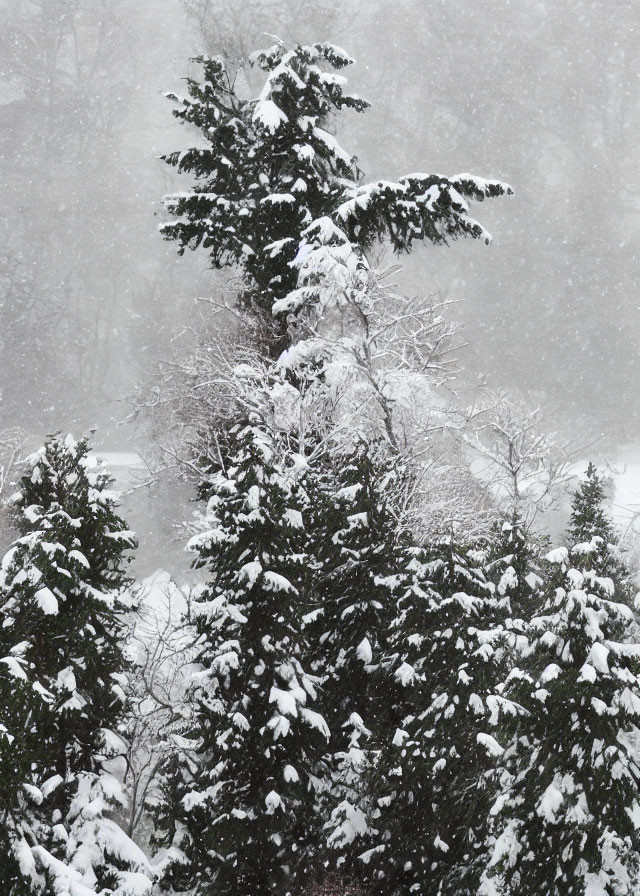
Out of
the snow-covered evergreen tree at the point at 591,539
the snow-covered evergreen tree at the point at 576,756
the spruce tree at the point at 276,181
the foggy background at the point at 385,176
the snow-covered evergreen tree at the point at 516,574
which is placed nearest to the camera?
the snow-covered evergreen tree at the point at 576,756

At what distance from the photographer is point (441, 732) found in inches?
367

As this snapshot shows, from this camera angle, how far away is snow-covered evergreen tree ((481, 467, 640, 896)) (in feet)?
23.0

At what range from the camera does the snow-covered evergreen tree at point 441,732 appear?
896cm

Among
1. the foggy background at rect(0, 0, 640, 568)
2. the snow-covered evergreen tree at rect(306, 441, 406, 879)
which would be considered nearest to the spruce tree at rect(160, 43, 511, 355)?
the snow-covered evergreen tree at rect(306, 441, 406, 879)

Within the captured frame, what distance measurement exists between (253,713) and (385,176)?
63775 mm

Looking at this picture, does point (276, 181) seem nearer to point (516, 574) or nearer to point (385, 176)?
point (516, 574)

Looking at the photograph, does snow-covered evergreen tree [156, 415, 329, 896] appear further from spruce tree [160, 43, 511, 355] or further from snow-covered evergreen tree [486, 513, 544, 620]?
spruce tree [160, 43, 511, 355]

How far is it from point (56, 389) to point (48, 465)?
4826cm

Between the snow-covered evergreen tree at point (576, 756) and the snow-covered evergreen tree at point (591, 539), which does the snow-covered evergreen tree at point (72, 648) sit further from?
the snow-covered evergreen tree at point (591, 539)

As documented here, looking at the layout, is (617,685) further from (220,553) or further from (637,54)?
(637,54)

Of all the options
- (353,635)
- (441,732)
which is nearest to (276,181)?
(353,635)

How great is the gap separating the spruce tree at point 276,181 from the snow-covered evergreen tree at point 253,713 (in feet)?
16.5

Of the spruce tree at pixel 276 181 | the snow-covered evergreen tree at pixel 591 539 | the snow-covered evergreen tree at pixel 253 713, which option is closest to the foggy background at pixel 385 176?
the spruce tree at pixel 276 181

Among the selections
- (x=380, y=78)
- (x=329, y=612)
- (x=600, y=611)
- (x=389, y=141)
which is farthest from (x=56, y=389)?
(x=600, y=611)
